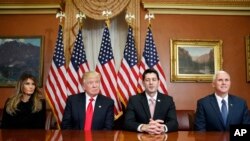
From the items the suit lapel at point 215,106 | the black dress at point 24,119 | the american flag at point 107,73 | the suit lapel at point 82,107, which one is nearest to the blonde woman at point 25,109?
the black dress at point 24,119

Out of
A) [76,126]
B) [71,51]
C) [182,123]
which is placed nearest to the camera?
[76,126]

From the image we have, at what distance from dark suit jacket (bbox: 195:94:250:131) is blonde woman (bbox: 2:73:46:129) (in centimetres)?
198

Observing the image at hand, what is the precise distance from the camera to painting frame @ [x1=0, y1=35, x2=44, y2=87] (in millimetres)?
5215

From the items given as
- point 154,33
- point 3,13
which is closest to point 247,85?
point 154,33

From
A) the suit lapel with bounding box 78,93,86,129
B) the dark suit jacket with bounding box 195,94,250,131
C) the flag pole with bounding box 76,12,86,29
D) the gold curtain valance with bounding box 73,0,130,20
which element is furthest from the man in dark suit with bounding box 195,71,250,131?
the flag pole with bounding box 76,12,86,29

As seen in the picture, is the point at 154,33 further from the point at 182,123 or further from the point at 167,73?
the point at 182,123

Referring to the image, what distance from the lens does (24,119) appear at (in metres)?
3.72

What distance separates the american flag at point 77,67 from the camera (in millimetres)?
4688

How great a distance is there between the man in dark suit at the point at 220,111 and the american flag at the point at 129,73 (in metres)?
1.39

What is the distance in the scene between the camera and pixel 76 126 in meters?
3.62

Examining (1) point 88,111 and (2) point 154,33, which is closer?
(1) point 88,111

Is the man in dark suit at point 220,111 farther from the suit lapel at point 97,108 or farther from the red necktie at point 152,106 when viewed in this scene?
the suit lapel at point 97,108

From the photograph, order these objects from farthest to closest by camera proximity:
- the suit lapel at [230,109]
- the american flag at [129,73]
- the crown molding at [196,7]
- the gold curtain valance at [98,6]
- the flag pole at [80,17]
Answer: the crown molding at [196,7] < the gold curtain valance at [98,6] < the flag pole at [80,17] < the american flag at [129,73] < the suit lapel at [230,109]

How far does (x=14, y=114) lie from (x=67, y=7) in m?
2.28
